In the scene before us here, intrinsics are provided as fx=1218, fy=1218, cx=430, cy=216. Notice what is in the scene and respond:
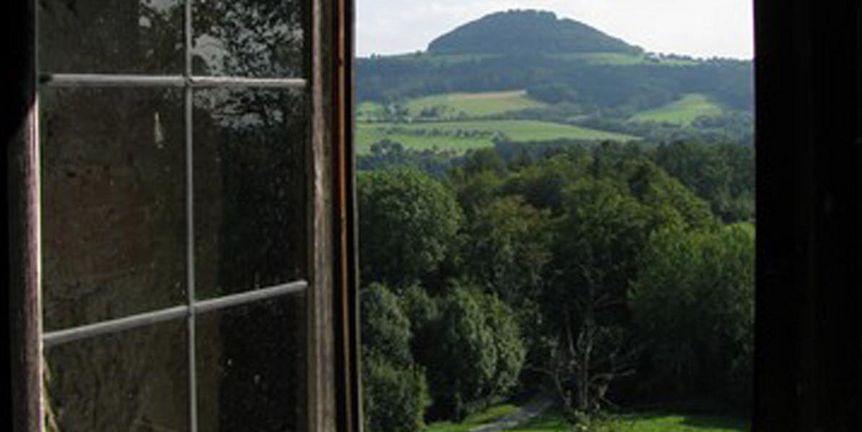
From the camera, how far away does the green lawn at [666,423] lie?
27.3 m

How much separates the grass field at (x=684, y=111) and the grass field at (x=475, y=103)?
16.9ft

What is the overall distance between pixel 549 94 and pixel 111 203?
185ft

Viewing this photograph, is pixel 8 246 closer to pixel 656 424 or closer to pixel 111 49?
pixel 111 49

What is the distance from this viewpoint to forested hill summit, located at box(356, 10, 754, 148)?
50250mm

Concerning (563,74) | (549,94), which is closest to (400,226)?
(549,94)

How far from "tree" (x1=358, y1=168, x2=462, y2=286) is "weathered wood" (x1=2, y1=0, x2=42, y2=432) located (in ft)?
81.5

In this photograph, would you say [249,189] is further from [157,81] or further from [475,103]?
[475,103]

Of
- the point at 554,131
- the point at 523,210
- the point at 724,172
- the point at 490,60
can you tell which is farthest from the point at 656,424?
the point at 490,60

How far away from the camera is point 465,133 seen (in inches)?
1973

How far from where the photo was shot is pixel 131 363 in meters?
1.28

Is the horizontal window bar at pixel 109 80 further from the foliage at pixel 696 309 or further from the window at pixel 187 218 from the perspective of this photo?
the foliage at pixel 696 309

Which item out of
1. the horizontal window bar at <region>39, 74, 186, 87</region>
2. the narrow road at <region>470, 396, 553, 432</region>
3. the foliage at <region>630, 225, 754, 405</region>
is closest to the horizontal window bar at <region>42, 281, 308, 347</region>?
the horizontal window bar at <region>39, 74, 186, 87</region>

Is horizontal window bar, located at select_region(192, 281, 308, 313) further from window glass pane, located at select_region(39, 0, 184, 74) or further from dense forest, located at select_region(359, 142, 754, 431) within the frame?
dense forest, located at select_region(359, 142, 754, 431)

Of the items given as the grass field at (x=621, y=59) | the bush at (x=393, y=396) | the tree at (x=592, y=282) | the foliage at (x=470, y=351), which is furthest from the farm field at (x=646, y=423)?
the grass field at (x=621, y=59)
